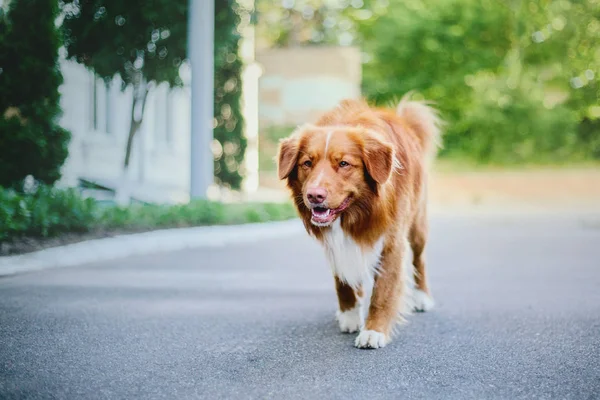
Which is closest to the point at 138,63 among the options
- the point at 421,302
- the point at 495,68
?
the point at 421,302

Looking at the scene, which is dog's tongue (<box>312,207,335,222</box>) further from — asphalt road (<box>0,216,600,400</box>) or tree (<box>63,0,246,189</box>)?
tree (<box>63,0,246,189</box>)

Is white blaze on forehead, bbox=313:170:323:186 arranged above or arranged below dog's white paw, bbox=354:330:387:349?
above

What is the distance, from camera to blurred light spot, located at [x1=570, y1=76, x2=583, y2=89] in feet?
73.6

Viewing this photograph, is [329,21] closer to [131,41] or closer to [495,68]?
[495,68]

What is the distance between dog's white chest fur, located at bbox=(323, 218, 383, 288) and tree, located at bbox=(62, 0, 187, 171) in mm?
6320

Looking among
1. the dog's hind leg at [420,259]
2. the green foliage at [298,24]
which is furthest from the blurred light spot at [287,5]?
the dog's hind leg at [420,259]

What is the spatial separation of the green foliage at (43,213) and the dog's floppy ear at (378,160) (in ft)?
14.8

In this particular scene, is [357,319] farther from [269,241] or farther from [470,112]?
[470,112]

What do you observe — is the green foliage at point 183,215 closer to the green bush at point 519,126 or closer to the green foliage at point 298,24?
the green bush at point 519,126

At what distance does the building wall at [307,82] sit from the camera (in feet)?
75.6

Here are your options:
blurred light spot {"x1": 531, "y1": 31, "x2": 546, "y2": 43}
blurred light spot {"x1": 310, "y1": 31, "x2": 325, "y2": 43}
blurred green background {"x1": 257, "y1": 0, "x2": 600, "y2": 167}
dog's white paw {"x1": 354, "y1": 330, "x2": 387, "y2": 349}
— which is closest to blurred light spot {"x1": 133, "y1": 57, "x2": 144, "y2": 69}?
dog's white paw {"x1": 354, "y1": 330, "x2": 387, "y2": 349}

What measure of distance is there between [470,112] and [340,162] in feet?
66.8

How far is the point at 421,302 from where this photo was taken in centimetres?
537

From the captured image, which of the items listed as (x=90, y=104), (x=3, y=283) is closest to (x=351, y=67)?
(x=90, y=104)
